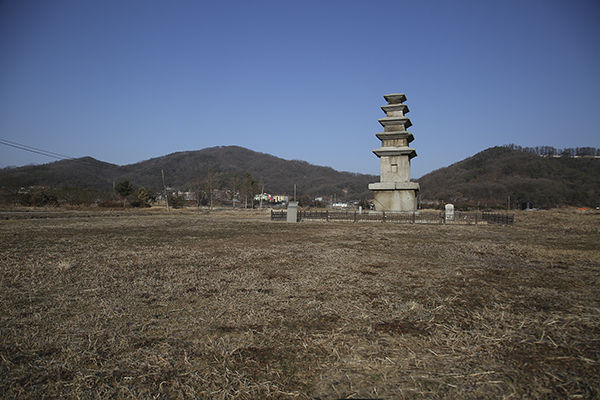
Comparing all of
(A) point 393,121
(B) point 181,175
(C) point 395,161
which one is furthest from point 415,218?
(B) point 181,175

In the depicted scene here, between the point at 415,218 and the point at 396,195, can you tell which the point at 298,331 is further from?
the point at 396,195

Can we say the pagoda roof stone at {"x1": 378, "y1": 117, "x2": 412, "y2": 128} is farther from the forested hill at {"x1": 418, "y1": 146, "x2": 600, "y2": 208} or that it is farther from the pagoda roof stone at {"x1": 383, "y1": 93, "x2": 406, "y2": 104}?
the forested hill at {"x1": 418, "y1": 146, "x2": 600, "y2": 208}

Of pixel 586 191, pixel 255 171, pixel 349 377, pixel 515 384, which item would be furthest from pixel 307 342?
pixel 255 171

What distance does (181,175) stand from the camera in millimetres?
153625

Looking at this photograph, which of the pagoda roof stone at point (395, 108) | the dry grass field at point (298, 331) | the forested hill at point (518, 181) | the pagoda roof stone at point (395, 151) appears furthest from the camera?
the forested hill at point (518, 181)

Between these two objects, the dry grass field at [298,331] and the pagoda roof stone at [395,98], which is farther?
the pagoda roof stone at [395,98]

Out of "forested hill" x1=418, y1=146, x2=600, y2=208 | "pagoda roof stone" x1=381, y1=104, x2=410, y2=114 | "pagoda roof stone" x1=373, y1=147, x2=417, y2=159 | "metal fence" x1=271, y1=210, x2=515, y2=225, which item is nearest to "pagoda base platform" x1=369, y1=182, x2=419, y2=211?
Result: "metal fence" x1=271, y1=210, x2=515, y2=225

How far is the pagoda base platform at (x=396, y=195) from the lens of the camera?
→ 2731 centimetres

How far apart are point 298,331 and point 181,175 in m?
160

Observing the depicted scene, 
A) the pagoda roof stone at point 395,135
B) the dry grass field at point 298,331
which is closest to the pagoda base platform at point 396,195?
the pagoda roof stone at point 395,135

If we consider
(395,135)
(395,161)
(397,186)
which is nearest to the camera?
(397,186)

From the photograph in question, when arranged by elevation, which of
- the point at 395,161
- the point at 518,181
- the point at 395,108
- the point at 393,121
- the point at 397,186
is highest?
the point at 395,108

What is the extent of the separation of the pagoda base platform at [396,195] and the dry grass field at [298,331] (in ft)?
66.4

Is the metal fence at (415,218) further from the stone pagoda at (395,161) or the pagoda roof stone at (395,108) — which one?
the pagoda roof stone at (395,108)
